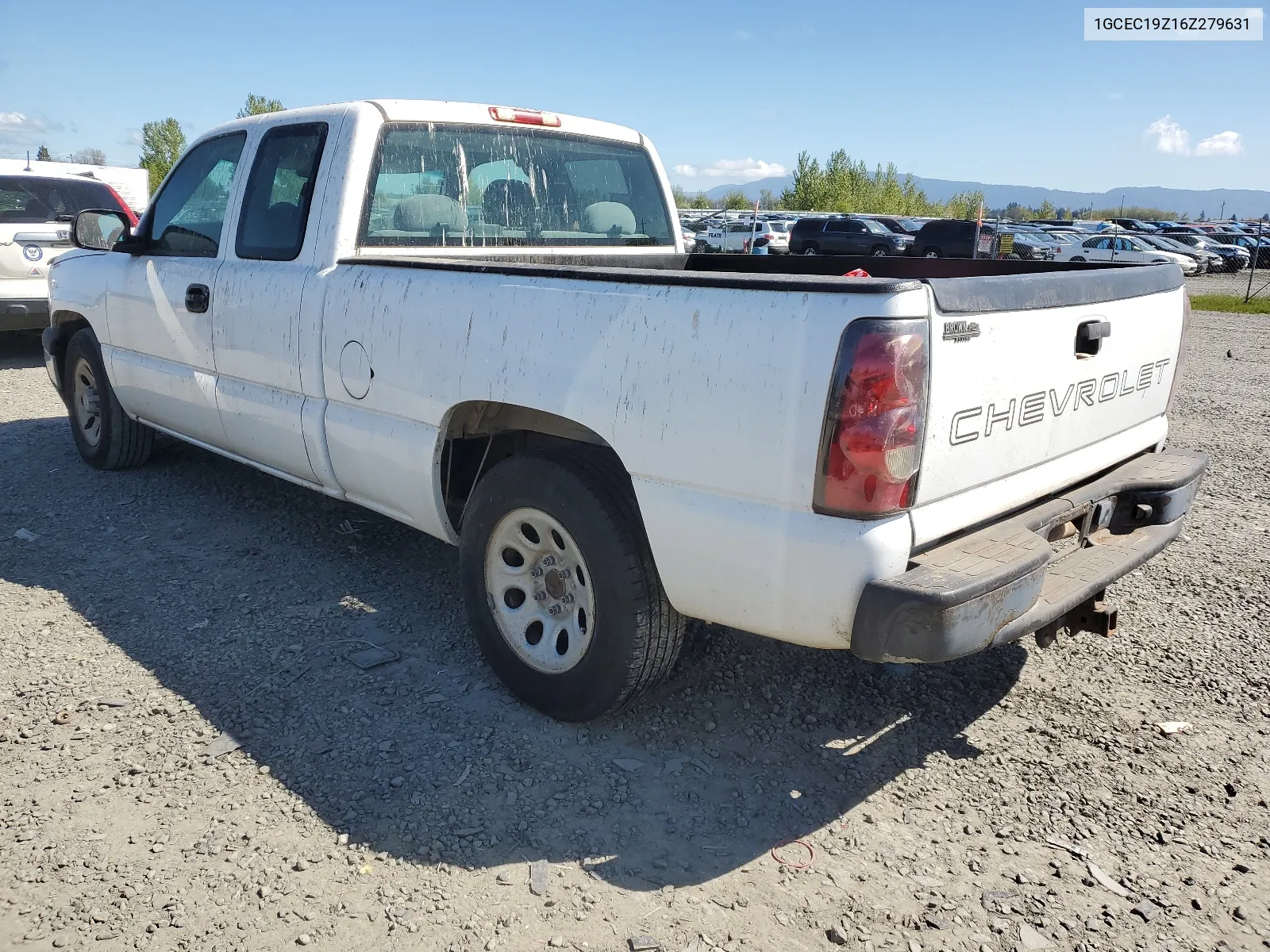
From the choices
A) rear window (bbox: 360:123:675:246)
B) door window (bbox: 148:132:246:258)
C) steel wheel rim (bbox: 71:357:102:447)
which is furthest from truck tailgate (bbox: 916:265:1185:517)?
steel wheel rim (bbox: 71:357:102:447)

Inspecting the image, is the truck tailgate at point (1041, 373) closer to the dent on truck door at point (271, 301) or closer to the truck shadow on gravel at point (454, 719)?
the truck shadow on gravel at point (454, 719)

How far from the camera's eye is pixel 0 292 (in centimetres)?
925

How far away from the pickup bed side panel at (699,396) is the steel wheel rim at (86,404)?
3.60 metres

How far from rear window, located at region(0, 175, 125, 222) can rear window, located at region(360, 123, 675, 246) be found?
7148mm

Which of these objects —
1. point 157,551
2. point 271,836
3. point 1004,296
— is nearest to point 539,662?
point 271,836

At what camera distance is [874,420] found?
7.82 ft

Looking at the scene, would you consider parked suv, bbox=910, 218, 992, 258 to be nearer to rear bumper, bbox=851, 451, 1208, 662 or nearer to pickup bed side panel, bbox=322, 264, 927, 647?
rear bumper, bbox=851, 451, 1208, 662

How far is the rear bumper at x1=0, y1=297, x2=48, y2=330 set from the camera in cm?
926

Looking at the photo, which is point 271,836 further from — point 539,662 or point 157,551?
point 157,551

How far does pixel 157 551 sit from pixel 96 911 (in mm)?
2653

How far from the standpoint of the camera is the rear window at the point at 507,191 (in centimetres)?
409

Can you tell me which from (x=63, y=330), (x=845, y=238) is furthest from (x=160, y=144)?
(x=63, y=330)

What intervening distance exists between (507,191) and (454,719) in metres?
2.42

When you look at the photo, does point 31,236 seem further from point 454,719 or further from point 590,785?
point 590,785
